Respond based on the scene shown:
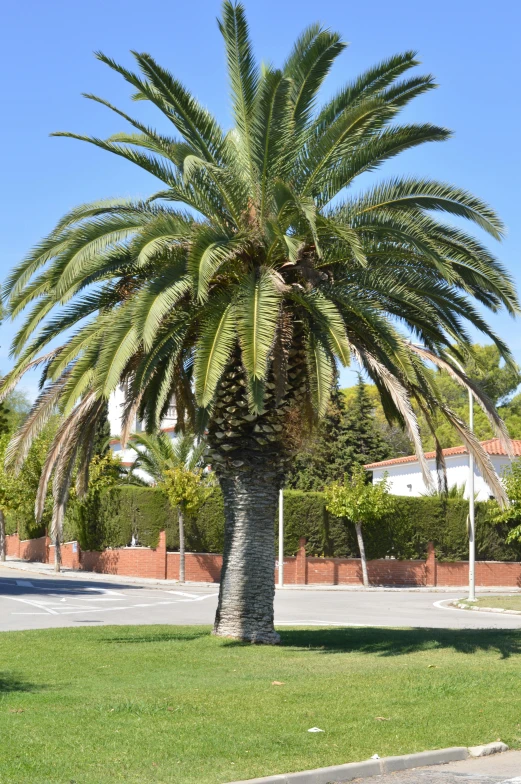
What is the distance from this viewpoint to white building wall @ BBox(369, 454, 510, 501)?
4757cm

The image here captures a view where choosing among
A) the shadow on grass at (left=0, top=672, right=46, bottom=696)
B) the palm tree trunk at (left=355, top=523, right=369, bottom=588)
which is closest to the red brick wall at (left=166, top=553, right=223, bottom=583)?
the palm tree trunk at (left=355, top=523, right=369, bottom=588)

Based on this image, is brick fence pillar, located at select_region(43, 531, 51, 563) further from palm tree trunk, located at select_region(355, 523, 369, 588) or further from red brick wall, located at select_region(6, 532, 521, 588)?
palm tree trunk, located at select_region(355, 523, 369, 588)

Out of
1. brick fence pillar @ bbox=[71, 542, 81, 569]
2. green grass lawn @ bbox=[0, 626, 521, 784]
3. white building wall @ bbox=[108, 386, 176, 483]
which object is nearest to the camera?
green grass lawn @ bbox=[0, 626, 521, 784]

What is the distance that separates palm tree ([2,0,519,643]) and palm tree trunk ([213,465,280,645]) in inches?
0.9

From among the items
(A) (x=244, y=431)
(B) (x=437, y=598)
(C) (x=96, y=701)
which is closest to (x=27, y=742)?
(C) (x=96, y=701)

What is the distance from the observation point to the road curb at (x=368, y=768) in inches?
262

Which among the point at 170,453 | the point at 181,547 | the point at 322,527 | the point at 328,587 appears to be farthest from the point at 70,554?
the point at 328,587

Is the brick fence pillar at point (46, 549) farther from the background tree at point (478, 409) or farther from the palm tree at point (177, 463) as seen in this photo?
the background tree at point (478, 409)

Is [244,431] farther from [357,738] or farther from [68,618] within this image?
[68,618]

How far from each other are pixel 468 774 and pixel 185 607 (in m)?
20.0

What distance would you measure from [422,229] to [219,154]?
3191 mm

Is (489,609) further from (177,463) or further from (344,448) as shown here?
(344,448)

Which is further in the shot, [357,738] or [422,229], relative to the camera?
[422,229]

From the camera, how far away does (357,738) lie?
7.88m
